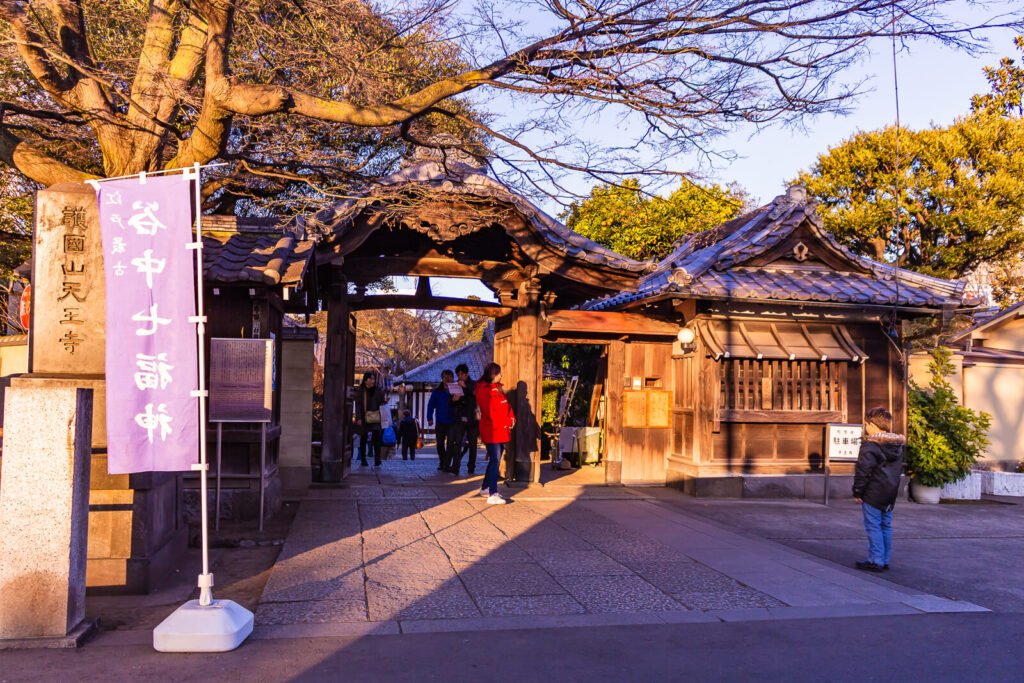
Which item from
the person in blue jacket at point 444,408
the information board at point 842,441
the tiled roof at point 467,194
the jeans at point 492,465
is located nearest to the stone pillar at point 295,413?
the tiled roof at point 467,194

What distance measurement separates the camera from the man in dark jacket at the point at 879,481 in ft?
26.9

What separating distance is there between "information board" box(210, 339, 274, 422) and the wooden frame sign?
657 cm

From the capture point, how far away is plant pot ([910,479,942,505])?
13711 mm

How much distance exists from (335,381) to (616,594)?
6.84 metres

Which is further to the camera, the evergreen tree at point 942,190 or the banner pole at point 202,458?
the evergreen tree at point 942,190

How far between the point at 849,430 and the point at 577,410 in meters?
8.32

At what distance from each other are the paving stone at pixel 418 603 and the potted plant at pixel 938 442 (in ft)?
31.9

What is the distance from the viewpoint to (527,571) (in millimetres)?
7754

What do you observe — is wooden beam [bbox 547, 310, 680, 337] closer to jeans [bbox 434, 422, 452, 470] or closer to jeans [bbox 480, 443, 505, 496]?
jeans [bbox 480, 443, 505, 496]

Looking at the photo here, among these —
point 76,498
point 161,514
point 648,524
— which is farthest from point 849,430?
point 76,498

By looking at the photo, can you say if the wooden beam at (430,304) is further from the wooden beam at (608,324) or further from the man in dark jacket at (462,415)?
the man in dark jacket at (462,415)

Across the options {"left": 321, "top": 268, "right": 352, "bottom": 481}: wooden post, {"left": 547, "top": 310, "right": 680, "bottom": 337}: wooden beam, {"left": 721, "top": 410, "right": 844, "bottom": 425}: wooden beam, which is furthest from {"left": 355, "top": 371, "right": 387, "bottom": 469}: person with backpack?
{"left": 721, "top": 410, "right": 844, "bottom": 425}: wooden beam

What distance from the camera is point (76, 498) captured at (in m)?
5.52

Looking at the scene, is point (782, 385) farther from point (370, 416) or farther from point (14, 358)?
point (14, 358)
